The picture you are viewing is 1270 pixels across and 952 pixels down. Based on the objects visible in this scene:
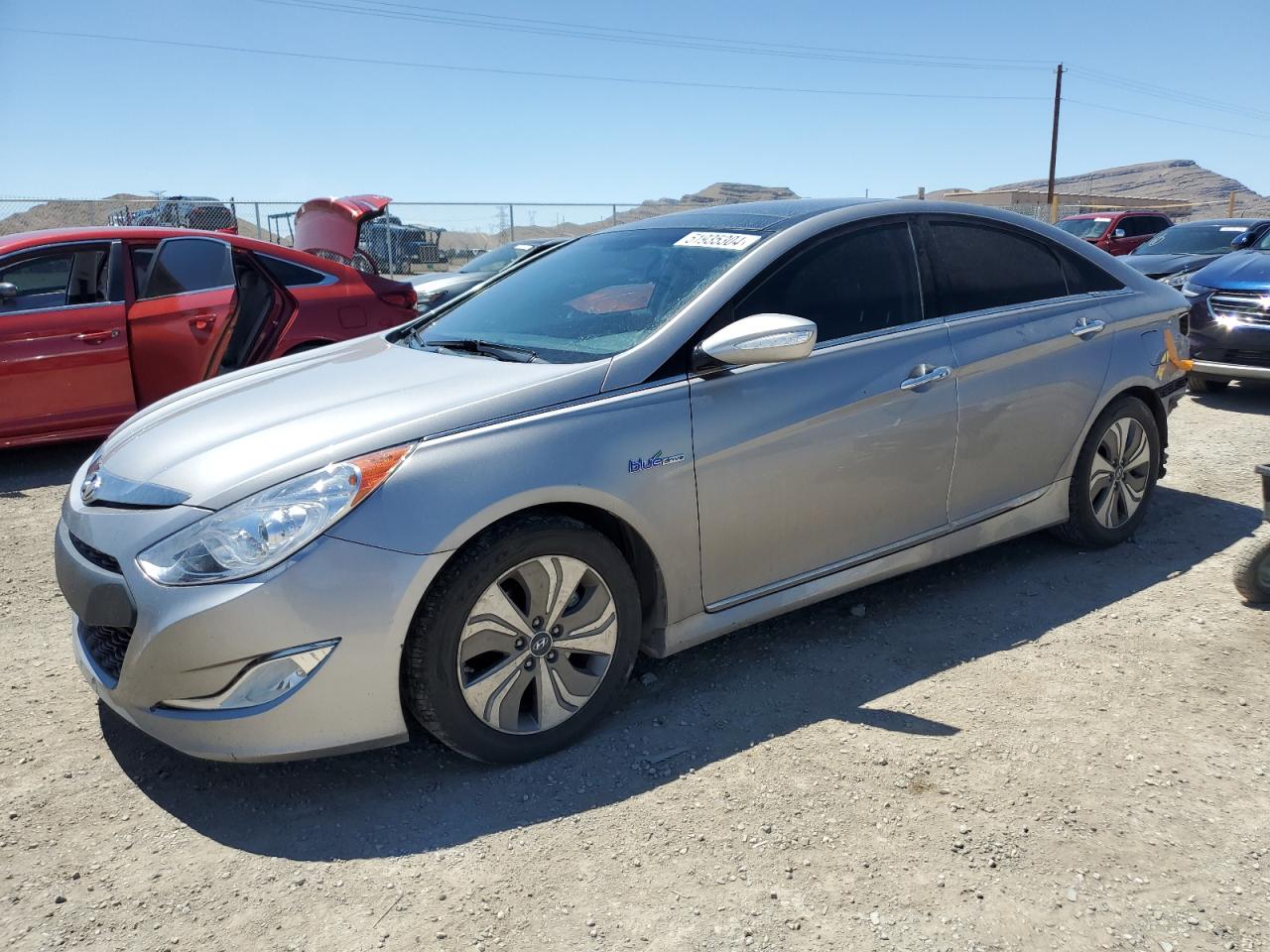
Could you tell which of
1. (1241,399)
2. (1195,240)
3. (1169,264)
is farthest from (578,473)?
(1195,240)

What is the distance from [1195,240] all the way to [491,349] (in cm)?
1198

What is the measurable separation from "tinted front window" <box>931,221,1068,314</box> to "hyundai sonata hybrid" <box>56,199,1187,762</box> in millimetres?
14

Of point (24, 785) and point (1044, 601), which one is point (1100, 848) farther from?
point (24, 785)

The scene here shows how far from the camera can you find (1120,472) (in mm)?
4484

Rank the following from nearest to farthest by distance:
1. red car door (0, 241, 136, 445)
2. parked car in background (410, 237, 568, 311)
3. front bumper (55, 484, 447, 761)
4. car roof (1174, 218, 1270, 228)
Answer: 1. front bumper (55, 484, 447, 761)
2. red car door (0, 241, 136, 445)
3. parked car in background (410, 237, 568, 311)
4. car roof (1174, 218, 1270, 228)

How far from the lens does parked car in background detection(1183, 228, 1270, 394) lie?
7.53 meters

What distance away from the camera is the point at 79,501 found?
9.84 ft

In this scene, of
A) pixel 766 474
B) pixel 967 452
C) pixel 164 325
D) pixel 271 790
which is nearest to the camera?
pixel 271 790

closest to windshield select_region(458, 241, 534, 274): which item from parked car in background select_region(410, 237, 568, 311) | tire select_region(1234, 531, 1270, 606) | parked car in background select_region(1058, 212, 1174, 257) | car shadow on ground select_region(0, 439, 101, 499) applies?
parked car in background select_region(410, 237, 568, 311)

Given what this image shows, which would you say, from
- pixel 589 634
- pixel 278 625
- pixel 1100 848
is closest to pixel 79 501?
pixel 278 625

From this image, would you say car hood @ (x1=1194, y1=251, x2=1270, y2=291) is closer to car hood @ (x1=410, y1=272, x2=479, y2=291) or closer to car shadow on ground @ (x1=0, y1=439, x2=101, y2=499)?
car hood @ (x1=410, y1=272, x2=479, y2=291)

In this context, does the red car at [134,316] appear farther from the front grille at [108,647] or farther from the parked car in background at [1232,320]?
the parked car in background at [1232,320]

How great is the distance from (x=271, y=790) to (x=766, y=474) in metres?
1.80

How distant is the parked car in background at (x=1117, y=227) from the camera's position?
1842cm
